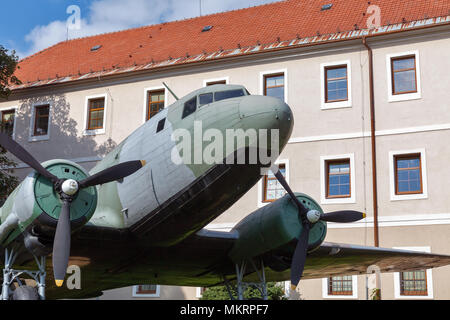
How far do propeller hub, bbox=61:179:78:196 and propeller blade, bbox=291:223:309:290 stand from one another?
5.15 meters

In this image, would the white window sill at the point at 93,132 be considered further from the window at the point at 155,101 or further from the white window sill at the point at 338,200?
the white window sill at the point at 338,200

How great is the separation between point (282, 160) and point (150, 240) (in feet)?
43.5

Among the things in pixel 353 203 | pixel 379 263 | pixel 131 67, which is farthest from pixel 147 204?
pixel 131 67

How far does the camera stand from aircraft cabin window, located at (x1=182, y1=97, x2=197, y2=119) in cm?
1073

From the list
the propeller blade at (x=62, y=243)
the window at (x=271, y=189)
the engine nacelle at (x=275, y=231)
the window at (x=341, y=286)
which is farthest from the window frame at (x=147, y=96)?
the propeller blade at (x=62, y=243)

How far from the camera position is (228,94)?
10.7 metres

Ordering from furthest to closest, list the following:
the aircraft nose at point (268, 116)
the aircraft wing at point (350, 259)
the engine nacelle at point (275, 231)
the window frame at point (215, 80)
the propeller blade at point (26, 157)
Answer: the window frame at point (215, 80) < the aircraft wing at point (350, 259) < the engine nacelle at point (275, 231) < the propeller blade at point (26, 157) < the aircraft nose at point (268, 116)

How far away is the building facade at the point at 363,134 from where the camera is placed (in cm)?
2186

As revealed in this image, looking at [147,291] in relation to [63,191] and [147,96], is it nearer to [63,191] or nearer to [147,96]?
[147,96]

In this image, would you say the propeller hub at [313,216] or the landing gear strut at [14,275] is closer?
the landing gear strut at [14,275]

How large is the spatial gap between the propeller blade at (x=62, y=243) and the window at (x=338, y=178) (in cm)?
1496

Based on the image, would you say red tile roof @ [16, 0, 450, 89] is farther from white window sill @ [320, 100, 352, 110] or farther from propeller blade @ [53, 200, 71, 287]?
propeller blade @ [53, 200, 71, 287]

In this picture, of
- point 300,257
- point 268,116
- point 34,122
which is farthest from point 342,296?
point 34,122

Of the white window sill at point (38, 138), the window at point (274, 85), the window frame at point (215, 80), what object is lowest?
the white window sill at point (38, 138)
